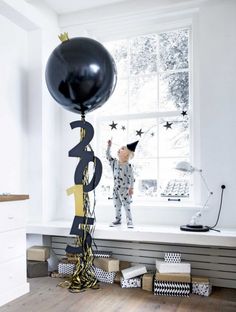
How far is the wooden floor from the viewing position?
257 cm

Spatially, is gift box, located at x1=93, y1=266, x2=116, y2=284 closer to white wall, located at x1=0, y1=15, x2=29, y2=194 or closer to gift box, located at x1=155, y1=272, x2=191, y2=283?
gift box, located at x1=155, y1=272, x2=191, y2=283

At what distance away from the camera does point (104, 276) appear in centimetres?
322

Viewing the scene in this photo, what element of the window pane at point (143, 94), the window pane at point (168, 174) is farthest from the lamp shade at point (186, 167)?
the window pane at point (143, 94)

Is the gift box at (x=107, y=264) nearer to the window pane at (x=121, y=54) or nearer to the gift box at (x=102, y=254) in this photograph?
the gift box at (x=102, y=254)

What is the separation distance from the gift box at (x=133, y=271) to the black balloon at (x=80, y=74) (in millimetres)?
1552

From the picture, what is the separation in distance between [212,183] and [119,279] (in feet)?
4.25

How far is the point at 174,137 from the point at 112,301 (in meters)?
1.79

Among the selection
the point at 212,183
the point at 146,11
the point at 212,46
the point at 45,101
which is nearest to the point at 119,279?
the point at 212,183

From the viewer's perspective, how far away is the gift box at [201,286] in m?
2.89

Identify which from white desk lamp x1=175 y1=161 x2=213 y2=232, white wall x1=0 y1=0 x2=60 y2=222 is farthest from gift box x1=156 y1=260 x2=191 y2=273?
white wall x1=0 y1=0 x2=60 y2=222

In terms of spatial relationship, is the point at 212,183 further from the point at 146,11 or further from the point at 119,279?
the point at 146,11

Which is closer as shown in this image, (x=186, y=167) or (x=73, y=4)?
(x=186, y=167)

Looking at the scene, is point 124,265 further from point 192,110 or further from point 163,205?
point 192,110

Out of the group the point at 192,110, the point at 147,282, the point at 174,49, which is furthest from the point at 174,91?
the point at 147,282
